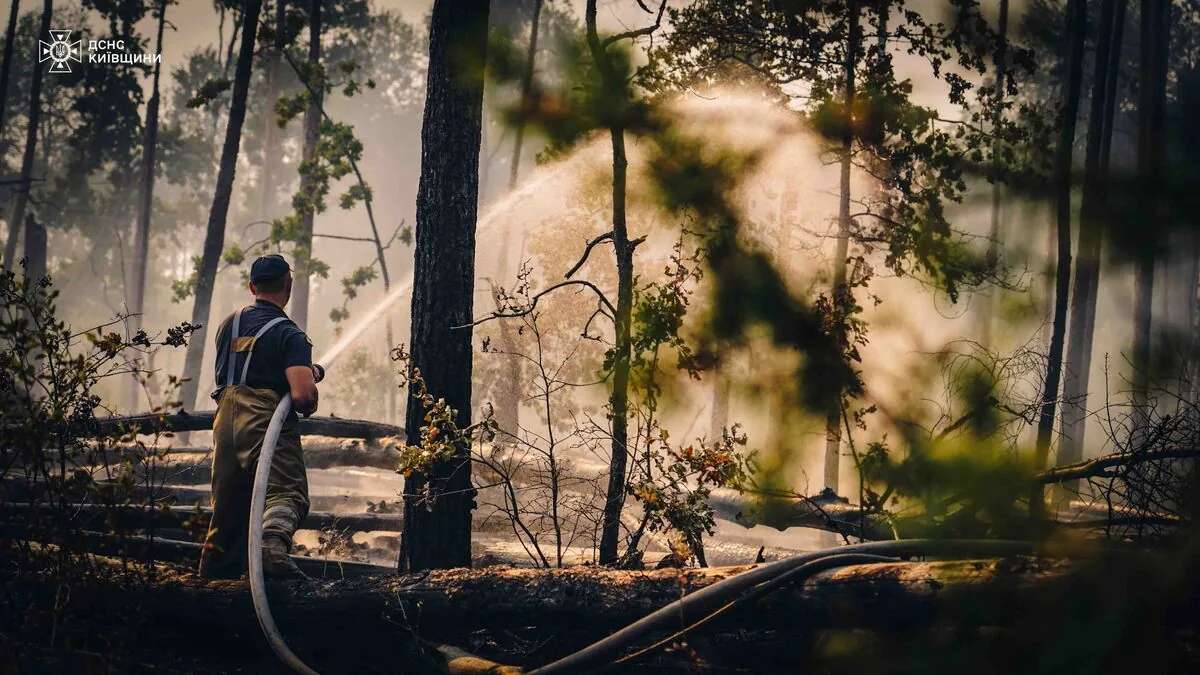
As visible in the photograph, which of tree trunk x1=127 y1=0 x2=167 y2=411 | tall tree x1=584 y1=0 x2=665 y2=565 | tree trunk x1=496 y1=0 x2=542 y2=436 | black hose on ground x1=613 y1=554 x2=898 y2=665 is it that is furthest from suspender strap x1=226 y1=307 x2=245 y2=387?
tree trunk x1=127 y1=0 x2=167 y2=411

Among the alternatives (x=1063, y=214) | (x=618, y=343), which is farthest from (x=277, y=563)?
(x=1063, y=214)

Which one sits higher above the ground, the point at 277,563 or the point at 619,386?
the point at 619,386

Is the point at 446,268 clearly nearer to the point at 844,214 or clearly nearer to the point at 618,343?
the point at 618,343

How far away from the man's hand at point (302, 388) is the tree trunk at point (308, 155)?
15533mm

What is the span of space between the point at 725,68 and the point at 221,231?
12.9m

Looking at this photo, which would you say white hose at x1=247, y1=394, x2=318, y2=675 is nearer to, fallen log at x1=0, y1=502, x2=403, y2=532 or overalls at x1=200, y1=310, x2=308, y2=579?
overalls at x1=200, y1=310, x2=308, y2=579

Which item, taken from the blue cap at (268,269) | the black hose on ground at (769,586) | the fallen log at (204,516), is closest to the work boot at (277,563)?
the fallen log at (204,516)

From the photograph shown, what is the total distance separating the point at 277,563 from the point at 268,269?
1.78m

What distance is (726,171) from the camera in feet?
30.0

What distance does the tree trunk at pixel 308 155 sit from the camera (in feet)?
66.6

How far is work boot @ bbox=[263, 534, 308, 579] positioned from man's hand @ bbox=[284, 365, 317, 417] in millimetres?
754

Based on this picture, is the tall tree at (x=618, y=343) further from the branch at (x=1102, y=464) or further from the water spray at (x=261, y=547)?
the branch at (x=1102, y=464)

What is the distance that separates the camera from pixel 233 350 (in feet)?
17.5

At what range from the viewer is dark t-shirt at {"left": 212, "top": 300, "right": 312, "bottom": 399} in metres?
5.21
